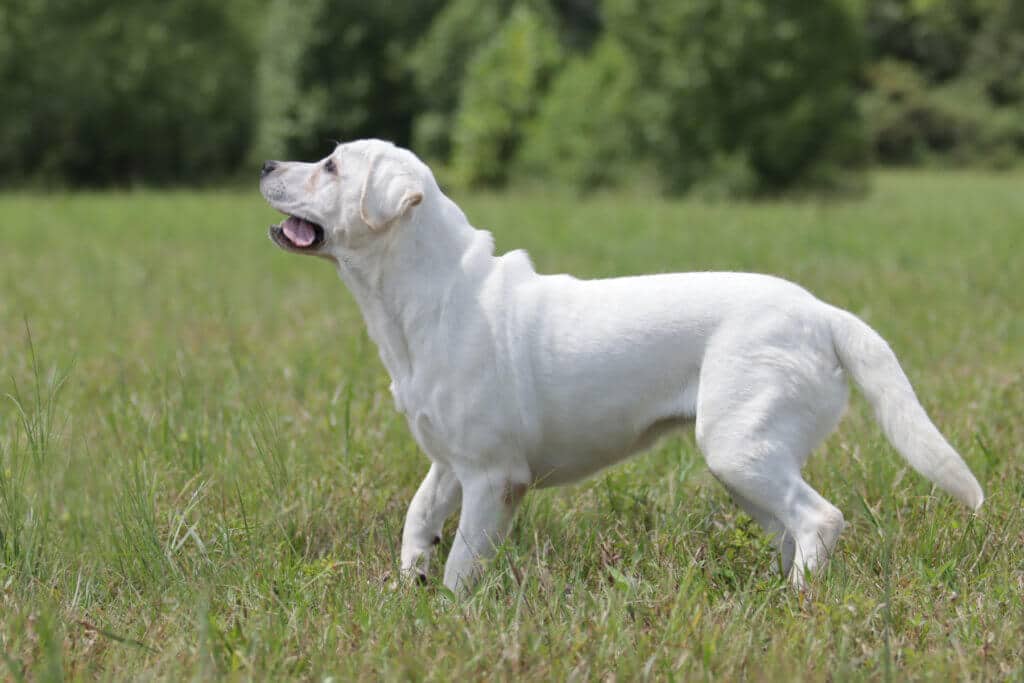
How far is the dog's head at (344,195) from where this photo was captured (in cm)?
316

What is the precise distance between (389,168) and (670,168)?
51.9 feet

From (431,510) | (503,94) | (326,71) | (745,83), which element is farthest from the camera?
(326,71)

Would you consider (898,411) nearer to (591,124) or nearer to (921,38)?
(591,124)

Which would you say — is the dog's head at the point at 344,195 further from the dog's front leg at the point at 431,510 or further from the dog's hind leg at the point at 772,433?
the dog's hind leg at the point at 772,433

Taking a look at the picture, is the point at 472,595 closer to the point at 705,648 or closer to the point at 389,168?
the point at 705,648

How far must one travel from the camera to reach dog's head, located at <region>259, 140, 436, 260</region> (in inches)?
124

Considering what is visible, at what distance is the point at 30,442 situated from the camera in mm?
3074

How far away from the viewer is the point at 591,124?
19.8 meters

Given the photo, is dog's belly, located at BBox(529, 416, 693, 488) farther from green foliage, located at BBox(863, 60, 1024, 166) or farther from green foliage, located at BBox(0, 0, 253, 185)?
green foliage, located at BBox(863, 60, 1024, 166)

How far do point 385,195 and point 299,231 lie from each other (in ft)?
0.99

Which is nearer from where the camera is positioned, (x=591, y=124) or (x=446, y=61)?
(x=591, y=124)

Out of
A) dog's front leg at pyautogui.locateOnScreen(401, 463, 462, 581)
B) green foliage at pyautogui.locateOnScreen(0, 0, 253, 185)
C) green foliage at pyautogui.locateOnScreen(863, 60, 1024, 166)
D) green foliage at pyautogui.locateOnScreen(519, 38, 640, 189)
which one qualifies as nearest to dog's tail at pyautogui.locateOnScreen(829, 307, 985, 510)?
dog's front leg at pyautogui.locateOnScreen(401, 463, 462, 581)

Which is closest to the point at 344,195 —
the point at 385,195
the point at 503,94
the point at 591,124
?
the point at 385,195

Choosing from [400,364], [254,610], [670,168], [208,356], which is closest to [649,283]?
[400,364]
